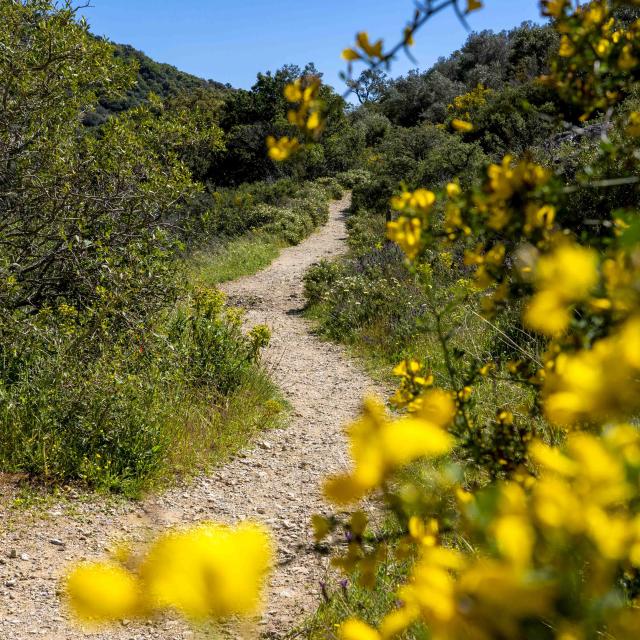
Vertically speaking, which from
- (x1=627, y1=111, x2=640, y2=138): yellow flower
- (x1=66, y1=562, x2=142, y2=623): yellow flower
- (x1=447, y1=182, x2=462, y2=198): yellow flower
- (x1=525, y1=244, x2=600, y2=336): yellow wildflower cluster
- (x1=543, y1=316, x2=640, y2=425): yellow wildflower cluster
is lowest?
(x1=66, y1=562, x2=142, y2=623): yellow flower

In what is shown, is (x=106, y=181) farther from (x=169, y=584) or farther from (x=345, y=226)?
(x=345, y=226)

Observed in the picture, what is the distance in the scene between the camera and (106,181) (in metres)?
4.39

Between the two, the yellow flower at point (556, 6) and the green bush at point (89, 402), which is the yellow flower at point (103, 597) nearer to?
the yellow flower at point (556, 6)

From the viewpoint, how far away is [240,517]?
3.60 meters

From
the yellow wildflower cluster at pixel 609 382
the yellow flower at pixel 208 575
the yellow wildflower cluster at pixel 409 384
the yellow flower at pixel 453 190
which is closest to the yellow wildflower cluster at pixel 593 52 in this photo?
the yellow flower at pixel 453 190

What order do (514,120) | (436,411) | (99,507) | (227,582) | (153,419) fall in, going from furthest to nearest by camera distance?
(514,120), (153,419), (99,507), (436,411), (227,582)

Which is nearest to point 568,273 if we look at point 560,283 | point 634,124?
point 560,283

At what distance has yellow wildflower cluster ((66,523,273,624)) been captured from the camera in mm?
520

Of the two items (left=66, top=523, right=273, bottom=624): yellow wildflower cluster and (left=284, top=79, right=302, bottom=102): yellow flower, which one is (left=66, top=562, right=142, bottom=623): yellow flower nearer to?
(left=66, top=523, right=273, bottom=624): yellow wildflower cluster

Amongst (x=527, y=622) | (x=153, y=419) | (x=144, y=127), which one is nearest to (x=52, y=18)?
(x=144, y=127)

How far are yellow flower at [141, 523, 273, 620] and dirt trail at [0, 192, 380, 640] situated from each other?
228cm

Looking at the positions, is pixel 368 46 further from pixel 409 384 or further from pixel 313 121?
pixel 409 384

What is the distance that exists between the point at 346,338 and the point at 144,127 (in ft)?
11.7

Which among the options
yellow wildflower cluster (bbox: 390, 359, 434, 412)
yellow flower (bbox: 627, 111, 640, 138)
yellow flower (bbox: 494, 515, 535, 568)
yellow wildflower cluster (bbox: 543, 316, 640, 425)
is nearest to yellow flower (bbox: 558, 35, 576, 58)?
yellow flower (bbox: 627, 111, 640, 138)
